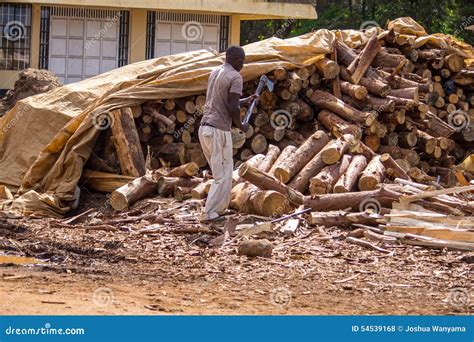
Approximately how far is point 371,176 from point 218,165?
1984 mm

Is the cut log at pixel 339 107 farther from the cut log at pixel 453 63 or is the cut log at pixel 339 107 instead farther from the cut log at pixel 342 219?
the cut log at pixel 342 219

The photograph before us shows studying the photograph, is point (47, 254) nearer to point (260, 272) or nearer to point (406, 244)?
point (260, 272)

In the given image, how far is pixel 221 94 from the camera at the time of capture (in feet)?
38.4

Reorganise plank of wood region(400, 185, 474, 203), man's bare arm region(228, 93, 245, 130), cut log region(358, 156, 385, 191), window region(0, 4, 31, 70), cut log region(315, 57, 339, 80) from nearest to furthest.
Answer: plank of wood region(400, 185, 474, 203), man's bare arm region(228, 93, 245, 130), cut log region(358, 156, 385, 191), cut log region(315, 57, 339, 80), window region(0, 4, 31, 70)

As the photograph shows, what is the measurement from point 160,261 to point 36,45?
17529mm

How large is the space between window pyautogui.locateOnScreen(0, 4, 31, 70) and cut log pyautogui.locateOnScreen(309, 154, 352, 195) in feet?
50.7

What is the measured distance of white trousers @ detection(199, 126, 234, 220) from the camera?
1174 centimetres

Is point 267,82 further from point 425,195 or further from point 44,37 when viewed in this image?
point 44,37

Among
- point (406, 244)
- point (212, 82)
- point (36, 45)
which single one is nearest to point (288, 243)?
point (406, 244)

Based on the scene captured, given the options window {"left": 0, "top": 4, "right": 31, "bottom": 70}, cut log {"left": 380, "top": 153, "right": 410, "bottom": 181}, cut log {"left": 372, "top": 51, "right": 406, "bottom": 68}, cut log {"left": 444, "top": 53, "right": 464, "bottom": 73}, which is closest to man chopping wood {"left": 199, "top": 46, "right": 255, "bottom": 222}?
cut log {"left": 380, "top": 153, "right": 410, "bottom": 181}

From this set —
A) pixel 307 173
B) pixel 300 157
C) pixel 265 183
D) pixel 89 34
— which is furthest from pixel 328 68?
pixel 89 34

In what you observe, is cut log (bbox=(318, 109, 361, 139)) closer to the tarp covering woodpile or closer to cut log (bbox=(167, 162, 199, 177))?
the tarp covering woodpile

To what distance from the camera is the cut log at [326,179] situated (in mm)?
12531

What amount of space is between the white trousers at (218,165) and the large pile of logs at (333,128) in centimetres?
95
